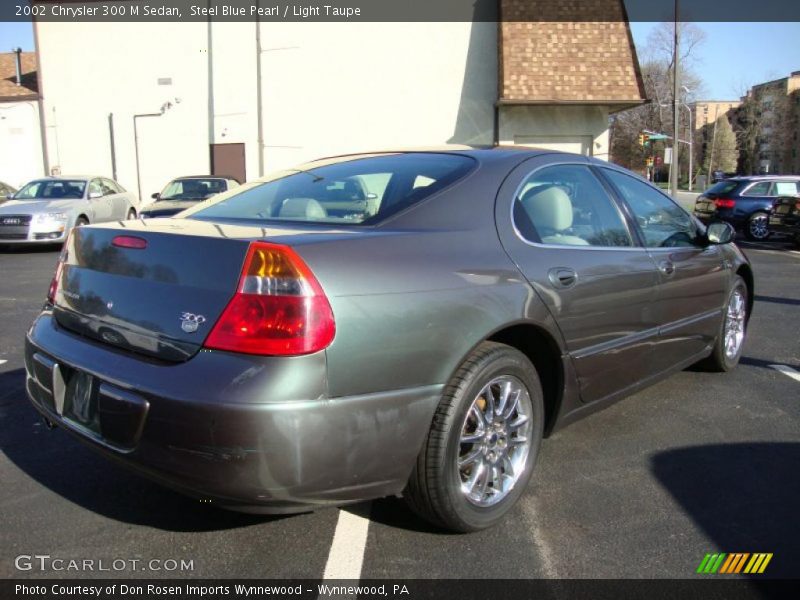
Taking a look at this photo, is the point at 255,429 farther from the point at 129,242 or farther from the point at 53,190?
the point at 53,190

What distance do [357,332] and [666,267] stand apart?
2278mm

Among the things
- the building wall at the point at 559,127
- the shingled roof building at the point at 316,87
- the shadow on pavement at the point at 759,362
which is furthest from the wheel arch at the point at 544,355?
the building wall at the point at 559,127

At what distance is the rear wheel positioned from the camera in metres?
15.5

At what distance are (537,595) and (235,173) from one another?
18.5 meters

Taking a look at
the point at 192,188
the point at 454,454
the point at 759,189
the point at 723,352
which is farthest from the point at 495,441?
the point at 759,189

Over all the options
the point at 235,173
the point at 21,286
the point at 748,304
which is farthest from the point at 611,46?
the point at 21,286

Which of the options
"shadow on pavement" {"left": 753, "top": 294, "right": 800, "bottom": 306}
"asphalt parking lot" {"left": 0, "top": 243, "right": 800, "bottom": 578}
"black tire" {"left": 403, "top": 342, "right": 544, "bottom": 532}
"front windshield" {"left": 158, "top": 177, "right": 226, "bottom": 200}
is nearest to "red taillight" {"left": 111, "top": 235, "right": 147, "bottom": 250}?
"asphalt parking lot" {"left": 0, "top": 243, "right": 800, "bottom": 578}

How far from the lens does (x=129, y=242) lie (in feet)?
8.27

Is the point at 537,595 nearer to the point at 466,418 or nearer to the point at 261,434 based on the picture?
the point at 466,418

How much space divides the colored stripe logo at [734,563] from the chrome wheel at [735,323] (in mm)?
2427

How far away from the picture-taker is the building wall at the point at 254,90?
59.7 feet

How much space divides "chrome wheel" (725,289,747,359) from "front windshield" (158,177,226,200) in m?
10.4

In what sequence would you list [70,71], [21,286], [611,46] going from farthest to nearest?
1. [70,71]
2. [611,46]
3. [21,286]

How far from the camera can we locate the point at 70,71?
19516 mm
